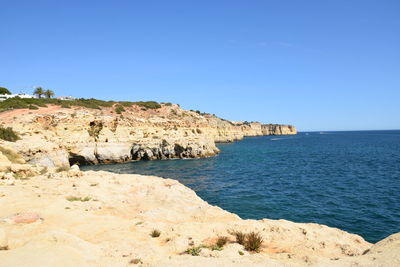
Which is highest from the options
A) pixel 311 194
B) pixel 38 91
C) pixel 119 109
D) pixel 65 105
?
pixel 38 91

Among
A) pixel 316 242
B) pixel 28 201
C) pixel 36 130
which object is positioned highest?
pixel 36 130

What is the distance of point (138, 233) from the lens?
31.6 ft

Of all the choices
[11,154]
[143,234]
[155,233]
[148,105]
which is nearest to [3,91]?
[148,105]

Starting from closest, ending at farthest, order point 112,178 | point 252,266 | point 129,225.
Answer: point 252,266 < point 129,225 < point 112,178

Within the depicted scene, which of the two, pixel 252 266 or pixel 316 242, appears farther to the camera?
pixel 316 242

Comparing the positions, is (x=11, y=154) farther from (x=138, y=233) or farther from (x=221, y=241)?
(x=221, y=241)

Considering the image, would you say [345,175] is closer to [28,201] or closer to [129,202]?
[129,202]

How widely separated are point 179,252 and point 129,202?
698cm

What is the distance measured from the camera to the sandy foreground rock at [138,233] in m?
7.08

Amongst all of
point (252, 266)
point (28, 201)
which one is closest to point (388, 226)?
point (252, 266)

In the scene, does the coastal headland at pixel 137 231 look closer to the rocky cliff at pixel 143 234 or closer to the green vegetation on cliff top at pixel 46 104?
the rocky cliff at pixel 143 234

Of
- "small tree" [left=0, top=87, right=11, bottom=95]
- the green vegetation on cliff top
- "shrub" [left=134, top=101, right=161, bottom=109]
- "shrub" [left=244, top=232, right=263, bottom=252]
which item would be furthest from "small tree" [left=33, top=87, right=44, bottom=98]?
"shrub" [left=244, top=232, right=263, bottom=252]

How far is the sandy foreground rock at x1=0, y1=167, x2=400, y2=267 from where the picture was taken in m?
7.08

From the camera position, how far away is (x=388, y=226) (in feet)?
49.8
